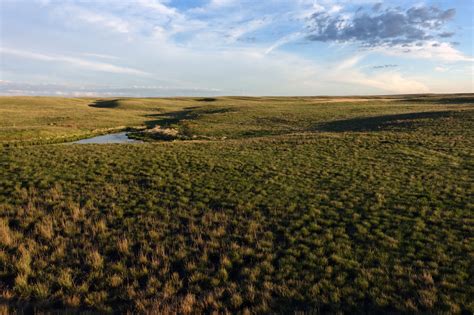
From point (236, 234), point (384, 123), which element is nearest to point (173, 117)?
point (384, 123)

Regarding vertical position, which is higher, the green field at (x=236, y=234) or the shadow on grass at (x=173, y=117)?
the shadow on grass at (x=173, y=117)

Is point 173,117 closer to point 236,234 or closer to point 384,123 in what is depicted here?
point 384,123

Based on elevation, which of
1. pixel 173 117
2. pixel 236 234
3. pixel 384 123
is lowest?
pixel 236 234

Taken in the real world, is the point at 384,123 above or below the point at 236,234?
above

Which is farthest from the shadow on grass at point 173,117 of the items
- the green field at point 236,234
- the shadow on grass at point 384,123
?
the green field at point 236,234

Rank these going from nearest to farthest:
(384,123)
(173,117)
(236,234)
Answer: (236,234) → (384,123) → (173,117)

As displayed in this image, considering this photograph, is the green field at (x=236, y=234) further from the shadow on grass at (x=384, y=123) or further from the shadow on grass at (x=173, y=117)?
the shadow on grass at (x=173, y=117)

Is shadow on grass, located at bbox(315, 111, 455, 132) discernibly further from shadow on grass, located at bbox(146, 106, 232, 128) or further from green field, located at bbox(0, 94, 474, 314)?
shadow on grass, located at bbox(146, 106, 232, 128)

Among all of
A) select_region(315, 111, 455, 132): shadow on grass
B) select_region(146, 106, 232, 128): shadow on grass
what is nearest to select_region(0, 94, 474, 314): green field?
select_region(315, 111, 455, 132): shadow on grass
